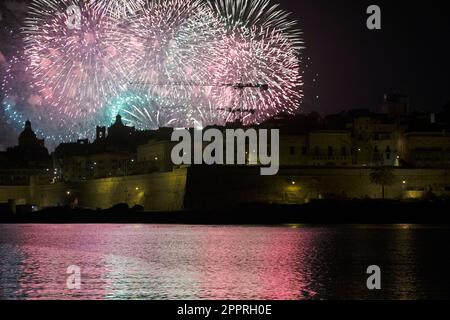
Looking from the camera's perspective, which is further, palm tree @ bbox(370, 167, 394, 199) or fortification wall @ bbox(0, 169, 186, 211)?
fortification wall @ bbox(0, 169, 186, 211)

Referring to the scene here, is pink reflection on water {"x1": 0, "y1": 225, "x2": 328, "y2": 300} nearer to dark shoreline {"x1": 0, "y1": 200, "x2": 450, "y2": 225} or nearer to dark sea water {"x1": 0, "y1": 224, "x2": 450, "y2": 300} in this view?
dark sea water {"x1": 0, "y1": 224, "x2": 450, "y2": 300}

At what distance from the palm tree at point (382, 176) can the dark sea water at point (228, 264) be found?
750 cm

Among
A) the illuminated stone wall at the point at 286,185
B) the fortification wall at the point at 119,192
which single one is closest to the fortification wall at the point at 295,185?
the illuminated stone wall at the point at 286,185

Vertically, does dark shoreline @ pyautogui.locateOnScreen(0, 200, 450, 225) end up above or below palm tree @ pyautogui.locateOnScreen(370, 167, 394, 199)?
below

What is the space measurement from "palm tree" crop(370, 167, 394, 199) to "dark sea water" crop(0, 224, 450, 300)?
7.50m

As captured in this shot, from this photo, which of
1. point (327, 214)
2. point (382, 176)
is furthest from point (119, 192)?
point (382, 176)

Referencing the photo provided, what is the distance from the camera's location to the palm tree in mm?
59562

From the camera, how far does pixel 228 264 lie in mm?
33312

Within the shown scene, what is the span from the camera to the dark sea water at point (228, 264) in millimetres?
25641

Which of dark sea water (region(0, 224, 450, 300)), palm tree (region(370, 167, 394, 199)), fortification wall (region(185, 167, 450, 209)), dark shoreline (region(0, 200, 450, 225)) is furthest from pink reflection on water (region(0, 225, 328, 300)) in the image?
palm tree (region(370, 167, 394, 199))

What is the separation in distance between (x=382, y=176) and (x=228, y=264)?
28.0 m

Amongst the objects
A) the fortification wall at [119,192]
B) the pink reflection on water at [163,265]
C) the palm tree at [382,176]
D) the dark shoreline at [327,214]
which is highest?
the palm tree at [382,176]

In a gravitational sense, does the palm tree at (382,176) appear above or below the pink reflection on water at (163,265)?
above

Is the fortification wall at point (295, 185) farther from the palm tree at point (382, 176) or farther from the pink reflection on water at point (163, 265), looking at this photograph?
the pink reflection on water at point (163, 265)
